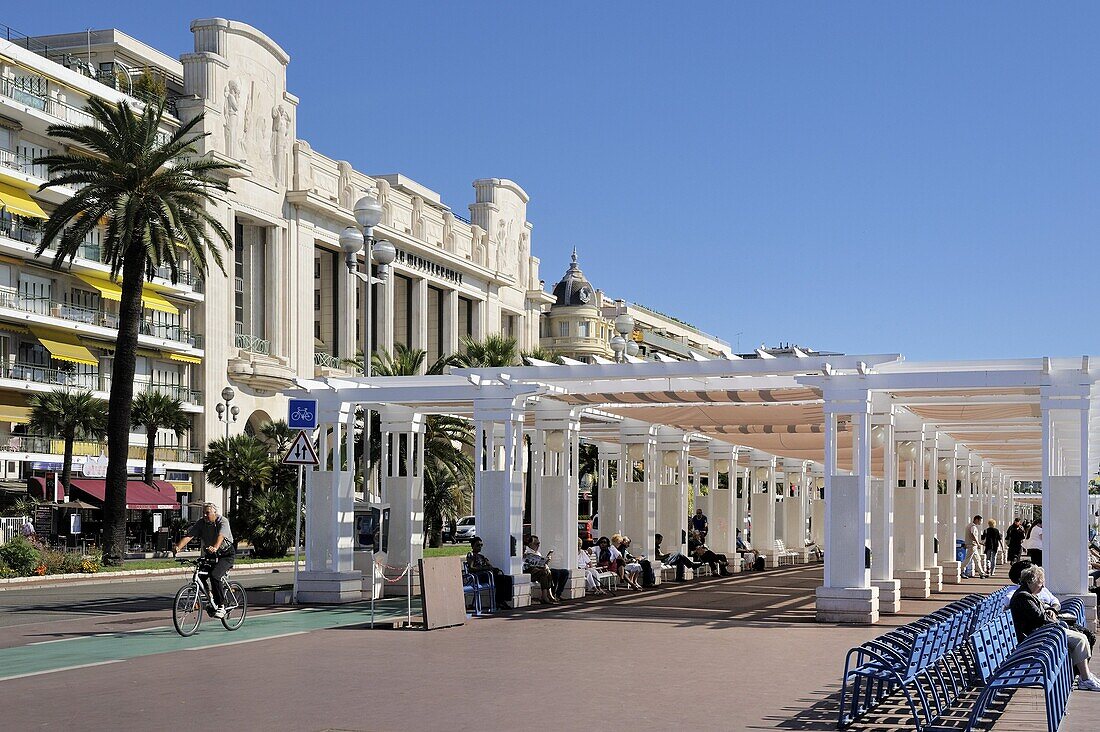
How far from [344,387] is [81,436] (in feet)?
109

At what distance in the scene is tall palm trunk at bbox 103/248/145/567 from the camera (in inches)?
1430

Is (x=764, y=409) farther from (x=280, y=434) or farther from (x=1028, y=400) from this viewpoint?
(x=280, y=434)

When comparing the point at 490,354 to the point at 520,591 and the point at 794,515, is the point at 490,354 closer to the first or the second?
the point at 794,515

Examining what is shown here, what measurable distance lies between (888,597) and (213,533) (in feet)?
33.1

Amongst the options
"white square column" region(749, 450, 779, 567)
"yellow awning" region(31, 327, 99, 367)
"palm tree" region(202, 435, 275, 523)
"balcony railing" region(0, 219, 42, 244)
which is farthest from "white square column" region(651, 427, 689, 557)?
"balcony railing" region(0, 219, 42, 244)

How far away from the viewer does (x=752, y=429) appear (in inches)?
1073

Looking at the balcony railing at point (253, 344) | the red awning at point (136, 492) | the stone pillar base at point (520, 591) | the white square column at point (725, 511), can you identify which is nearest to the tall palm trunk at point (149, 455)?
the red awning at point (136, 492)

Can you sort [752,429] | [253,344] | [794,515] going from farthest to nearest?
[253,344]
[794,515]
[752,429]

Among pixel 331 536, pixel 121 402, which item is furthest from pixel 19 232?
pixel 331 536

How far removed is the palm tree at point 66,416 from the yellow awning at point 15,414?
826 mm

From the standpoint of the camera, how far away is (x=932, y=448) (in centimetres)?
2869

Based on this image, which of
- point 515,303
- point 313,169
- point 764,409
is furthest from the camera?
point 515,303

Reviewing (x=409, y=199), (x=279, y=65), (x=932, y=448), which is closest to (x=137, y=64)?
(x=279, y=65)

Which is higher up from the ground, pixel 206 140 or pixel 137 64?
pixel 137 64
